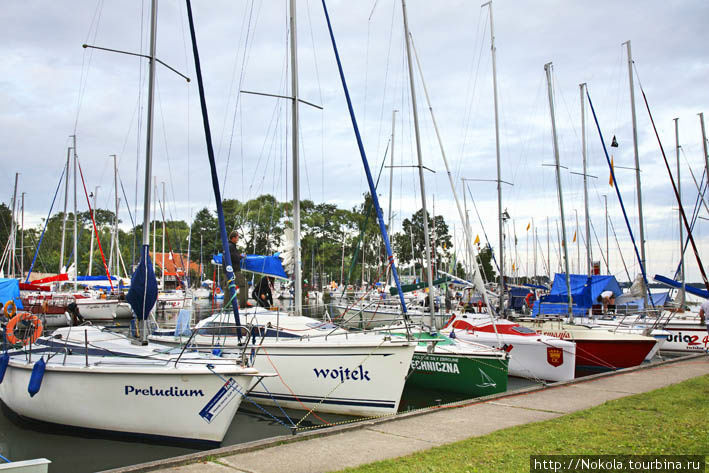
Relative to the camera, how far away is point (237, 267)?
13.8m

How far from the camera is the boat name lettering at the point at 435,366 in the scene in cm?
1328

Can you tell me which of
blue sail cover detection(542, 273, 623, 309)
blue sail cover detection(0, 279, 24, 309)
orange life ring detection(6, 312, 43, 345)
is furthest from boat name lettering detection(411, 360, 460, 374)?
blue sail cover detection(0, 279, 24, 309)

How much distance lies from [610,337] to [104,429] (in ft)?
47.1

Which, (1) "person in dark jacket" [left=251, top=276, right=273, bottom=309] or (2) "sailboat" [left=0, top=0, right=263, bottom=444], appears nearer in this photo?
(2) "sailboat" [left=0, top=0, right=263, bottom=444]

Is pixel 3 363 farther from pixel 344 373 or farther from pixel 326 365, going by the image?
pixel 344 373

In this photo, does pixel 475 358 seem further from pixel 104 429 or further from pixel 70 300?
pixel 70 300

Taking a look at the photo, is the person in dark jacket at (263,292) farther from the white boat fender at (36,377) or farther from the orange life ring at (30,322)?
the white boat fender at (36,377)

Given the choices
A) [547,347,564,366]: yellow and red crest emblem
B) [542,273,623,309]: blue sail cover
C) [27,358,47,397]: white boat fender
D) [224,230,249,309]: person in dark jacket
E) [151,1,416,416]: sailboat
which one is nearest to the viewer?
[27,358,47,397]: white boat fender

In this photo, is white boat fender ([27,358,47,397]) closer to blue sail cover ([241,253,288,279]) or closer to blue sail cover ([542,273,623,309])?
blue sail cover ([241,253,288,279])

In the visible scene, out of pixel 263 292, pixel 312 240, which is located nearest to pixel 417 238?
pixel 312 240

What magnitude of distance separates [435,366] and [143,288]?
23.4 feet

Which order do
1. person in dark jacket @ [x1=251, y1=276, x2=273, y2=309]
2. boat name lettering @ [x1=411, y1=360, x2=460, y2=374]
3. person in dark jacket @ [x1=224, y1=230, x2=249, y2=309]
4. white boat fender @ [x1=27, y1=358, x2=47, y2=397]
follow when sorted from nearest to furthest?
white boat fender @ [x1=27, y1=358, x2=47, y2=397], boat name lettering @ [x1=411, y1=360, x2=460, y2=374], person in dark jacket @ [x1=224, y1=230, x2=249, y2=309], person in dark jacket @ [x1=251, y1=276, x2=273, y2=309]

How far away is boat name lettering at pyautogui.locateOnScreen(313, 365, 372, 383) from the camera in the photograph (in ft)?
35.9

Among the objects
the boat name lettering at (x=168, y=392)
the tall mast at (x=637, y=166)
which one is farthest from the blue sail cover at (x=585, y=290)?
the boat name lettering at (x=168, y=392)
